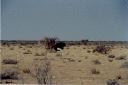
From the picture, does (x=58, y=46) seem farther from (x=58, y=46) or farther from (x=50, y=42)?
(x=50, y=42)

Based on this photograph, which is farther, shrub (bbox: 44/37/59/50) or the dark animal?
shrub (bbox: 44/37/59/50)

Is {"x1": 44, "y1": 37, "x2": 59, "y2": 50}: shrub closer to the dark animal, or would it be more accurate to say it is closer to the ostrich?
the ostrich

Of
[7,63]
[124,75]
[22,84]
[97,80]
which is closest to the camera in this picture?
[22,84]

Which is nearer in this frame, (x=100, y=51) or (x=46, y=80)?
(x=46, y=80)

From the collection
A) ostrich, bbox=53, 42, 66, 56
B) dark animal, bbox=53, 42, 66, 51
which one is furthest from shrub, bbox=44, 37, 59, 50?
dark animal, bbox=53, 42, 66, 51

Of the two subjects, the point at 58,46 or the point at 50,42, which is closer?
the point at 58,46

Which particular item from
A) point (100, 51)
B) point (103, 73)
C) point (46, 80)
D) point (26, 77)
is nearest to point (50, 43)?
point (100, 51)

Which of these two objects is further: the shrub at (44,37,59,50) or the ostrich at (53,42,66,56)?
the shrub at (44,37,59,50)

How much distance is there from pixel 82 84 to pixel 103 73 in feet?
17.3

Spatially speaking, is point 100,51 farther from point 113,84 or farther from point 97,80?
point 113,84

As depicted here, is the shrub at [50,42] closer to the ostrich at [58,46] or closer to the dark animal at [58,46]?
the ostrich at [58,46]

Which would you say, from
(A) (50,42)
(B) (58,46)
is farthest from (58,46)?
(A) (50,42)

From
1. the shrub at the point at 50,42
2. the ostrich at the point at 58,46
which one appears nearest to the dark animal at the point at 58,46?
the ostrich at the point at 58,46

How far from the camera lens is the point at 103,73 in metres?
21.6
